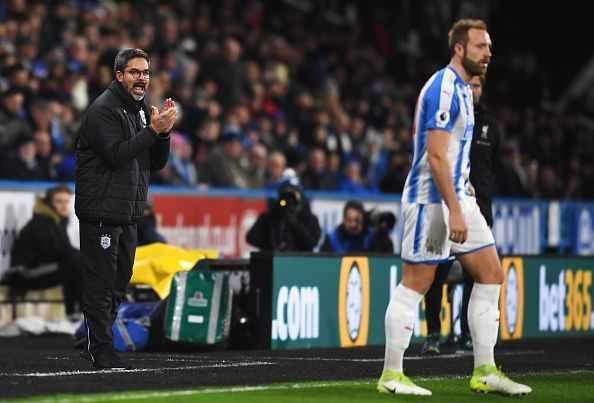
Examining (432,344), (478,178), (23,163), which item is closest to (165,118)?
(478,178)

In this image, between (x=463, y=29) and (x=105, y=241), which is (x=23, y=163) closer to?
(x=105, y=241)

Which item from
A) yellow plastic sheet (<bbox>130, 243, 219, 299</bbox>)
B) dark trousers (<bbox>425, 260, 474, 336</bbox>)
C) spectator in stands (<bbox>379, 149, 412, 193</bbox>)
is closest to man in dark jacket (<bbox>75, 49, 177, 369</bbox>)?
yellow plastic sheet (<bbox>130, 243, 219, 299</bbox>)

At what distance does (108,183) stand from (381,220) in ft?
19.4

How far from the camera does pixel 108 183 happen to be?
34.4ft

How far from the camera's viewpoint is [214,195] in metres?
17.7

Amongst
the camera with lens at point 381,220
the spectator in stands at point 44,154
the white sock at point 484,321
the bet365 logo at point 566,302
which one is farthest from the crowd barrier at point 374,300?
the white sock at point 484,321

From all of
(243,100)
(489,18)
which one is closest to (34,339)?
(243,100)

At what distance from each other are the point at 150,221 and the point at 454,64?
6.74 metres

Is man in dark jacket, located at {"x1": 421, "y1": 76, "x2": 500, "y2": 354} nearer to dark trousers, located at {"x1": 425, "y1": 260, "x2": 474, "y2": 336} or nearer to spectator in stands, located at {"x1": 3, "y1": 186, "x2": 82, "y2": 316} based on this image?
dark trousers, located at {"x1": 425, "y1": 260, "x2": 474, "y2": 336}

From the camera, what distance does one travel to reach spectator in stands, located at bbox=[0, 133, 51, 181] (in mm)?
16438

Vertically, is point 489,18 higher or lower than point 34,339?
higher

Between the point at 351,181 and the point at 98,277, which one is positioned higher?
the point at 351,181

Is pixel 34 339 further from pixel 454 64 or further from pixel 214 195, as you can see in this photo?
pixel 454 64

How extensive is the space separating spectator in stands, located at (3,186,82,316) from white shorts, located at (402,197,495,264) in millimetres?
7333
